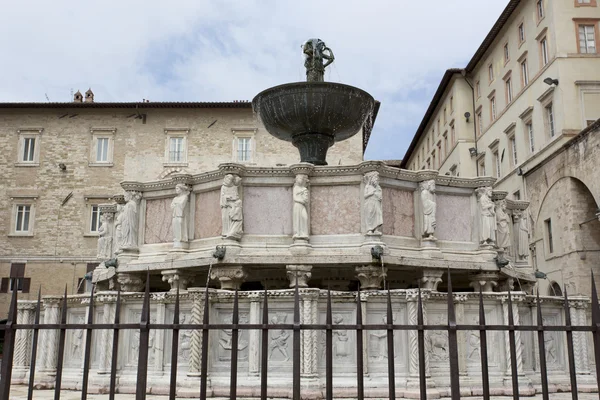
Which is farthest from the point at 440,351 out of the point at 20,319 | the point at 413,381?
the point at 20,319

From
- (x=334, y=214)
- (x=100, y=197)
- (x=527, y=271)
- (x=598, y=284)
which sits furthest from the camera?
(x=100, y=197)

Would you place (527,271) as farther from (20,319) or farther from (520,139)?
(520,139)

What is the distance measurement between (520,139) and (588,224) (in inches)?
341

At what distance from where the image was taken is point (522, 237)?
1162 cm

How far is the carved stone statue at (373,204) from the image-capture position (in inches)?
370

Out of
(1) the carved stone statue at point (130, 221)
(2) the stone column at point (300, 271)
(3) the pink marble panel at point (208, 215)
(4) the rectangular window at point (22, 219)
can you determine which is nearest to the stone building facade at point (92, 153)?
(4) the rectangular window at point (22, 219)

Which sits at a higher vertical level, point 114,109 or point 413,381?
point 114,109

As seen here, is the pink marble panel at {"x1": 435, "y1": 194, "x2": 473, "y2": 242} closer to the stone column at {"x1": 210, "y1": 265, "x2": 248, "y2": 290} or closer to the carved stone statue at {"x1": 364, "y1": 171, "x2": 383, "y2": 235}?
the carved stone statue at {"x1": 364, "y1": 171, "x2": 383, "y2": 235}

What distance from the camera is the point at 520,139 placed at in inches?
1236

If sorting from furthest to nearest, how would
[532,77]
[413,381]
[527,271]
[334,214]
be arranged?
[532,77] → [527,271] → [334,214] → [413,381]

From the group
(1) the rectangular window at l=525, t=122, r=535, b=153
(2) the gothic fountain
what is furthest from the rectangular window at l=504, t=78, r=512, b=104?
(2) the gothic fountain

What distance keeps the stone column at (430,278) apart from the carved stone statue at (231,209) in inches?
114

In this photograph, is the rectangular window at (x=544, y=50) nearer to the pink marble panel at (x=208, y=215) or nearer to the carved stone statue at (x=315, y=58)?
the carved stone statue at (x=315, y=58)

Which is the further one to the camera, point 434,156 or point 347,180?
point 434,156
